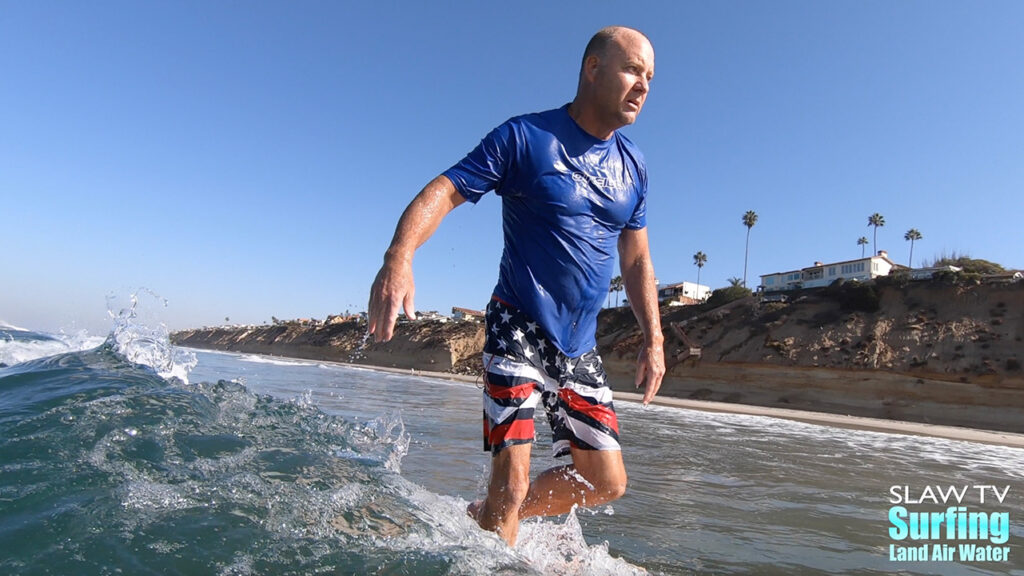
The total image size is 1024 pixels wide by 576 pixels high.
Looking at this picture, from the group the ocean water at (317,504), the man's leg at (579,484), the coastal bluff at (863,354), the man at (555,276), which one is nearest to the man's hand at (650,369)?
the man at (555,276)

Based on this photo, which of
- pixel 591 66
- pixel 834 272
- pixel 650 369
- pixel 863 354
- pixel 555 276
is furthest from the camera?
pixel 834 272

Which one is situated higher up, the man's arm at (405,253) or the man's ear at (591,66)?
the man's ear at (591,66)

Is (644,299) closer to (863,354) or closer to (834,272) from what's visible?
(863,354)

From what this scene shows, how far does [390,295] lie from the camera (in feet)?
6.22

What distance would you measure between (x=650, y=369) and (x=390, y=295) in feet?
4.91

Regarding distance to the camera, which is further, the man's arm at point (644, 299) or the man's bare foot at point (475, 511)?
the man's arm at point (644, 299)

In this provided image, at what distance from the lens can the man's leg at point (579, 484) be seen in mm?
2375

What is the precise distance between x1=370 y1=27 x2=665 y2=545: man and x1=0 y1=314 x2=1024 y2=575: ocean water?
0.30m

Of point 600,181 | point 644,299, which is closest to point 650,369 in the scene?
point 644,299

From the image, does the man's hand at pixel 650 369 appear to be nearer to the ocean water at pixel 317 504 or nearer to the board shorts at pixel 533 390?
the board shorts at pixel 533 390

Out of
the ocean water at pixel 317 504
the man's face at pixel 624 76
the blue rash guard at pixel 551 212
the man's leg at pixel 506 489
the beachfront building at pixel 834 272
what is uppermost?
the beachfront building at pixel 834 272

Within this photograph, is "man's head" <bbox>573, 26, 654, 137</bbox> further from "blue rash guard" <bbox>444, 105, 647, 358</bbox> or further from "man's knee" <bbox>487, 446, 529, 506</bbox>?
"man's knee" <bbox>487, 446, 529, 506</bbox>

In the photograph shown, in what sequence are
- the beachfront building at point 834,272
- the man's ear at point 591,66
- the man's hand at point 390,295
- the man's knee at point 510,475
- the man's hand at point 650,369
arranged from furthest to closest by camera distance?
the beachfront building at point 834,272 → the man's hand at point 650,369 → the man's ear at point 591,66 → the man's knee at point 510,475 → the man's hand at point 390,295

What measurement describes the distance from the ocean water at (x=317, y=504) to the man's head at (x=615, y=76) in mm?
1800
